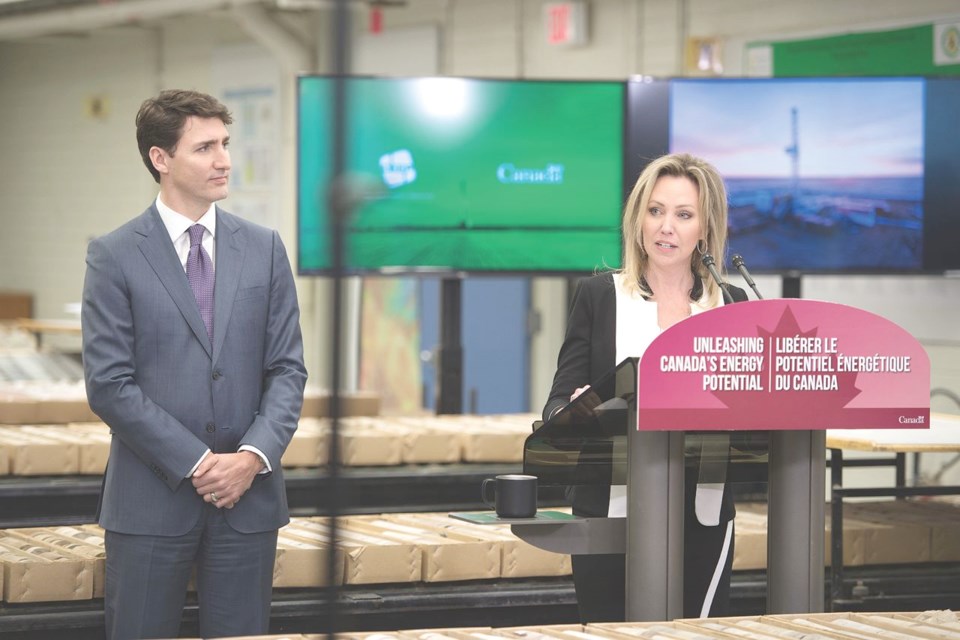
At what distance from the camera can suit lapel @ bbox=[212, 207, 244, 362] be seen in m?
2.45

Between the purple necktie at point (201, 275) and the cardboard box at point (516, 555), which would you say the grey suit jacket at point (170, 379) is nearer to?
the purple necktie at point (201, 275)

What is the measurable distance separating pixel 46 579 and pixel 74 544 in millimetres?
199

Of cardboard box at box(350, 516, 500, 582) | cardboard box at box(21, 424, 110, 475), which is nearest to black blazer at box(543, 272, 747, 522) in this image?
cardboard box at box(350, 516, 500, 582)

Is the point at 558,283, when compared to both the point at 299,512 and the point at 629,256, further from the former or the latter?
the point at 629,256

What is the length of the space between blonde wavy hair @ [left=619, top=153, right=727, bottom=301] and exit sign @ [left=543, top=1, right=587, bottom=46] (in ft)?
15.4

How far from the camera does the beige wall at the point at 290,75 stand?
18.0 ft

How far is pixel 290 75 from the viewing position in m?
8.45

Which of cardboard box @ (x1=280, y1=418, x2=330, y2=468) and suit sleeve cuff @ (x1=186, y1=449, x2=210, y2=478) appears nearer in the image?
suit sleeve cuff @ (x1=186, y1=449, x2=210, y2=478)

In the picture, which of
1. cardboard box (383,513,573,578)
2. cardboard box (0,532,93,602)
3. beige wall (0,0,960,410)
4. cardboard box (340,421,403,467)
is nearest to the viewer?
cardboard box (0,532,93,602)

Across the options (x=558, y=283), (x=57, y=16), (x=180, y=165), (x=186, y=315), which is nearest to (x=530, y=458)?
(x=186, y=315)

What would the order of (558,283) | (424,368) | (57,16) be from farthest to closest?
(57,16) < (424,368) < (558,283)

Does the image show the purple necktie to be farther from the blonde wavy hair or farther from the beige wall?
the beige wall

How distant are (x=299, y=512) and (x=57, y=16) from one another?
6495 mm

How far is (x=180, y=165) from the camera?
247cm
